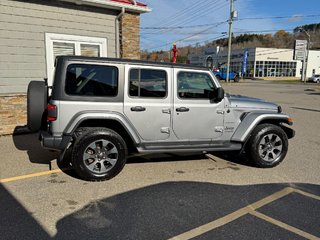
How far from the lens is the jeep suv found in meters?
4.25

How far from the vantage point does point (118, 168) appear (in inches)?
178

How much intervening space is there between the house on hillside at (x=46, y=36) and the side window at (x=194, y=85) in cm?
479

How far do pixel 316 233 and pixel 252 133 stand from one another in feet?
7.44

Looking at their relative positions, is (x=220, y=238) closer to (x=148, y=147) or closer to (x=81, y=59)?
(x=148, y=147)

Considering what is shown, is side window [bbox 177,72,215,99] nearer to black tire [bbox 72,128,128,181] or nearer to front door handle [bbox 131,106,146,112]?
front door handle [bbox 131,106,146,112]

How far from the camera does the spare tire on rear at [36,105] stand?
179 inches

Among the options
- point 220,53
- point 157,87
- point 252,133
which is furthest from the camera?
point 220,53

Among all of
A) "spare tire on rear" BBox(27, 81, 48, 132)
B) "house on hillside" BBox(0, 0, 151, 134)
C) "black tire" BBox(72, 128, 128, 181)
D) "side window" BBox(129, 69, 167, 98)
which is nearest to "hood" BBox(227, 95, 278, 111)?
"side window" BBox(129, 69, 167, 98)

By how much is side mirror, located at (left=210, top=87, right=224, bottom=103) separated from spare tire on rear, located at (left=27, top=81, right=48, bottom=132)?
2.78 metres

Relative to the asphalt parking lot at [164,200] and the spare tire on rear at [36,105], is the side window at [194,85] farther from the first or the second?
the spare tire on rear at [36,105]

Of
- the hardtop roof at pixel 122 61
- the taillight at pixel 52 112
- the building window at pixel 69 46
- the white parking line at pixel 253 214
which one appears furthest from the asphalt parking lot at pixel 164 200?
the building window at pixel 69 46

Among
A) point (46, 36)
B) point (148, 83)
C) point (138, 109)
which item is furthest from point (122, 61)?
point (46, 36)

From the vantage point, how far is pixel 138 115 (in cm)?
454

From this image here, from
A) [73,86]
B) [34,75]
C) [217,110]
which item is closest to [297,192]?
[217,110]
